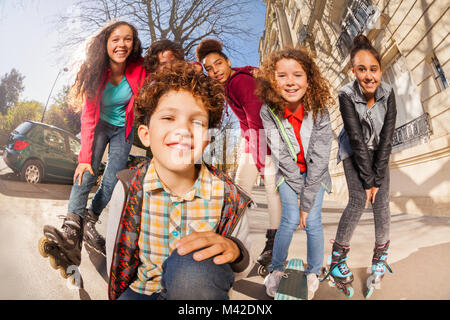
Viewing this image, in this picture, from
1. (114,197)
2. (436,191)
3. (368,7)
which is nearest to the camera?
(114,197)

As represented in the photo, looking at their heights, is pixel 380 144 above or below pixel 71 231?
above

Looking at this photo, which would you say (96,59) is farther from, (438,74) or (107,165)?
(438,74)

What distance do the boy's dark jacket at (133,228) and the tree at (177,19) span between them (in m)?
0.74

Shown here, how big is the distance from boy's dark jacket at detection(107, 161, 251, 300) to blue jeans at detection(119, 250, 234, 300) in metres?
0.13

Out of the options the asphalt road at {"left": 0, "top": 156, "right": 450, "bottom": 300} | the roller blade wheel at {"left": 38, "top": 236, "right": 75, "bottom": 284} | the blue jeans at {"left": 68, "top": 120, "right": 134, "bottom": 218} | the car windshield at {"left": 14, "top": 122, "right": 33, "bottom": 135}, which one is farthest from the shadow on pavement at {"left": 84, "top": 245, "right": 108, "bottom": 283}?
the car windshield at {"left": 14, "top": 122, "right": 33, "bottom": 135}

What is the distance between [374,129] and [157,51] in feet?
3.95

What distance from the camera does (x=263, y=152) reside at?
50.3 inches

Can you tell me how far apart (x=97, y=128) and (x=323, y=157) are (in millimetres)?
1178

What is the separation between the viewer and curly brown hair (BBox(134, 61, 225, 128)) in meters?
1.12

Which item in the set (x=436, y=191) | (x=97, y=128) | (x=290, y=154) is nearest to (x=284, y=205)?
(x=290, y=154)

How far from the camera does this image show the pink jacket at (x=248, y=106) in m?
1.28

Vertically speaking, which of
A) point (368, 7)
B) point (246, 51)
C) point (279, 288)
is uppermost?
point (368, 7)

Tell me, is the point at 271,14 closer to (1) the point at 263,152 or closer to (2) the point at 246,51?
(2) the point at 246,51

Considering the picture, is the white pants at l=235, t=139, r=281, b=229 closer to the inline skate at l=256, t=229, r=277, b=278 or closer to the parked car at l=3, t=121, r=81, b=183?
the inline skate at l=256, t=229, r=277, b=278
